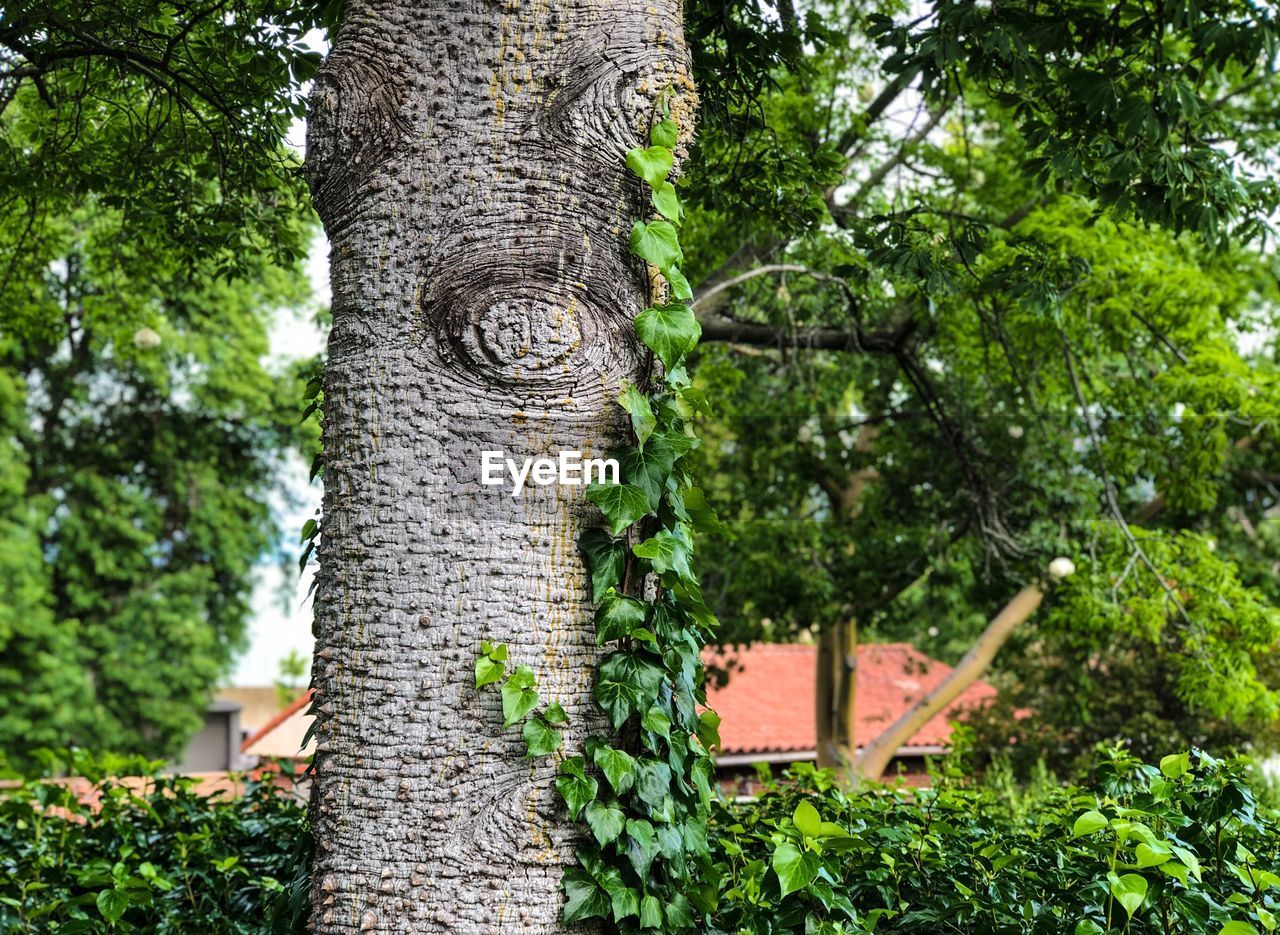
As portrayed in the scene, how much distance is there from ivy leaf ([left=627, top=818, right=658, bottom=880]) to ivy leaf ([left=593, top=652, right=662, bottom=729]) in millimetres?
199

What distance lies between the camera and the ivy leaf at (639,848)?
2.19 metres

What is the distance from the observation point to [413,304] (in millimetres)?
2318

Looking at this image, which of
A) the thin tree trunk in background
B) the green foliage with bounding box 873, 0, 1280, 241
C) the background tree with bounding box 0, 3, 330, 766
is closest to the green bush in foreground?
the green foliage with bounding box 873, 0, 1280, 241

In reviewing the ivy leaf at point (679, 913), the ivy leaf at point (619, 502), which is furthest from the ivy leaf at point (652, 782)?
the ivy leaf at point (619, 502)

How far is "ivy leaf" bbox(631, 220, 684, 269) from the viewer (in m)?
2.29

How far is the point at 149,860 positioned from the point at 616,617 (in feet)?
8.06

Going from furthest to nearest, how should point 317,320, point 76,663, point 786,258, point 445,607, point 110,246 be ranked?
point 76,663
point 317,320
point 786,258
point 110,246
point 445,607

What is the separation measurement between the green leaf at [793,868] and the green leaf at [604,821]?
0.31m

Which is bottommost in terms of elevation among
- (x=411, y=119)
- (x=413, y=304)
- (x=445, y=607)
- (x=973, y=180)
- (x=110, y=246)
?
(x=445, y=607)

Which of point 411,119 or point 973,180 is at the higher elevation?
point 973,180

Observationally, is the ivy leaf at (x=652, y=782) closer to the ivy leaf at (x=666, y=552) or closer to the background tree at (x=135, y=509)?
the ivy leaf at (x=666, y=552)

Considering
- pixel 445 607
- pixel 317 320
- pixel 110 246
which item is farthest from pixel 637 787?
pixel 317 320

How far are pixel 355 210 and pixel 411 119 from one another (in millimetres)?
228

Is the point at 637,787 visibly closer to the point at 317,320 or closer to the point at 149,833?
the point at 149,833
